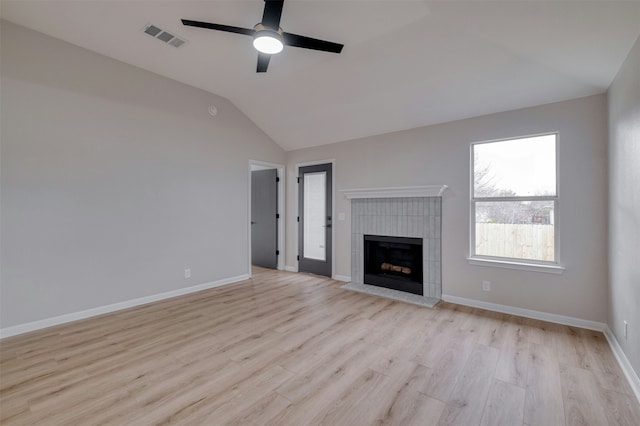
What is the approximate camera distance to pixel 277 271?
5.80 meters

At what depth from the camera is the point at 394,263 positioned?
4645mm

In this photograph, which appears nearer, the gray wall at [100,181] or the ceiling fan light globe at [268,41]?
the ceiling fan light globe at [268,41]

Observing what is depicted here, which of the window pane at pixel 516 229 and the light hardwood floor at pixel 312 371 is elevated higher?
the window pane at pixel 516 229

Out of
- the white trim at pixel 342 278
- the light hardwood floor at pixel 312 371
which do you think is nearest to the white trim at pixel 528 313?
the light hardwood floor at pixel 312 371

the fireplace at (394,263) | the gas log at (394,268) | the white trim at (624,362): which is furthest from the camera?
the gas log at (394,268)

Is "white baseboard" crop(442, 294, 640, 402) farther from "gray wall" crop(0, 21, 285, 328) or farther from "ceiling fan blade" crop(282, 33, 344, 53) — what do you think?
"gray wall" crop(0, 21, 285, 328)

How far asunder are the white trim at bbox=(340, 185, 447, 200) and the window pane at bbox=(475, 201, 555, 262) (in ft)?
1.86

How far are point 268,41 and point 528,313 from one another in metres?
3.99

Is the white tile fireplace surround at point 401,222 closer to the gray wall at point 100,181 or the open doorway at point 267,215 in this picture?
the open doorway at point 267,215

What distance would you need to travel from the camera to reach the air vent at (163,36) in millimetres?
2944

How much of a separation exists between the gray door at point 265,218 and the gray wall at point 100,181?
1.28 m

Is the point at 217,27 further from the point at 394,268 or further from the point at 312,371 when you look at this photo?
the point at 394,268

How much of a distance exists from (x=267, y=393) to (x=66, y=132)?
3.54 metres

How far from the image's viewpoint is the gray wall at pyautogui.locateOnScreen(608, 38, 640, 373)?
205 cm
